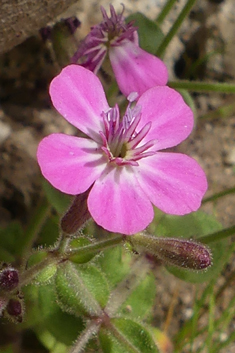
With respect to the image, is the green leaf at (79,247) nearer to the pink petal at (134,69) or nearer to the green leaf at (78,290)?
the green leaf at (78,290)

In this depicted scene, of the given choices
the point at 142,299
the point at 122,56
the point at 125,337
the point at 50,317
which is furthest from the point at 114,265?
the point at 122,56

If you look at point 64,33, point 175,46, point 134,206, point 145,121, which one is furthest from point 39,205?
point 175,46

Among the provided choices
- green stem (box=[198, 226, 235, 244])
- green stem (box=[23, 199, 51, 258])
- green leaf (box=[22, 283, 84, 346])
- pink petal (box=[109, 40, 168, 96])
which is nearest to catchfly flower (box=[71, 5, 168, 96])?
pink petal (box=[109, 40, 168, 96])

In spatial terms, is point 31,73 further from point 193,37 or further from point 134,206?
point 134,206

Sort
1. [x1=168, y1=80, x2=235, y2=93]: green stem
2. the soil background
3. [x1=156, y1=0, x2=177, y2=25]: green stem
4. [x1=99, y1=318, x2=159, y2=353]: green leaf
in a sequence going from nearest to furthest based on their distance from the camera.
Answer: [x1=99, y1=318, x2=159, y2=353]: green leaf
[x1=168, y1=80, x2=235, y2=93]: green stem
[x1=156, y1=0, x2=177, y2=25]: green stem
the soil background

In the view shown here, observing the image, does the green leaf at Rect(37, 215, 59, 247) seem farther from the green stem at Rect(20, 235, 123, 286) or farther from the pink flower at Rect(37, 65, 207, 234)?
the pink flower at Rect(37, 65, 207, 234)
